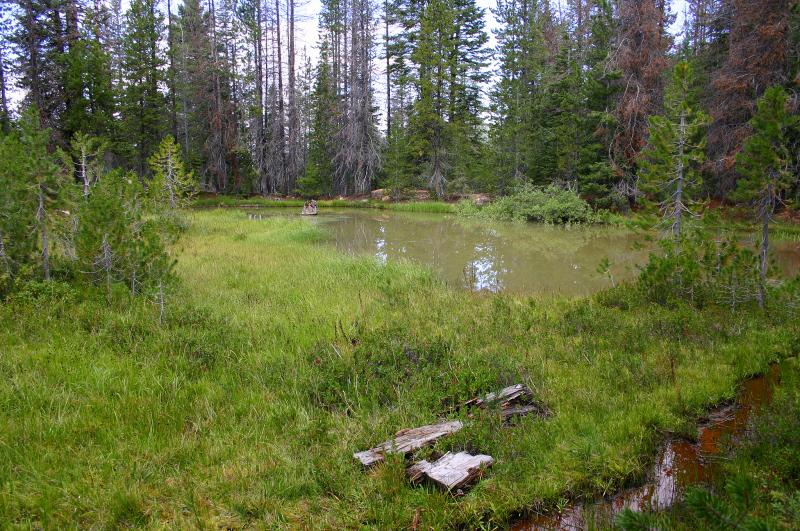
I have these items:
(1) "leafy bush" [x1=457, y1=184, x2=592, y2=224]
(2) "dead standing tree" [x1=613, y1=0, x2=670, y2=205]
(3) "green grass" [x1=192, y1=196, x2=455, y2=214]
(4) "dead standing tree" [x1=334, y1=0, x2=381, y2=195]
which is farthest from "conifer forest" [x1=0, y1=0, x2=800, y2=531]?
(4) "dead standing tree" [x1=334, y1=0, x2=381, y2=195]

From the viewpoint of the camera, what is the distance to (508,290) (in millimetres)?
10172

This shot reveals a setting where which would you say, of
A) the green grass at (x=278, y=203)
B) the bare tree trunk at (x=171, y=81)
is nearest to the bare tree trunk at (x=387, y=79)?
the green grass at (x=278, y=203)

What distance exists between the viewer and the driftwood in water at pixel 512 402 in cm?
441

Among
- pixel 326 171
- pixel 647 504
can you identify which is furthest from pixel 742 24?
pixel 326 171

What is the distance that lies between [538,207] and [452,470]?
2188 cm

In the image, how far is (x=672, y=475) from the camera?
360 cm

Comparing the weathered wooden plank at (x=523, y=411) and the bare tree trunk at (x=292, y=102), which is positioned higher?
the bare tree trunk at (x=292, y=102)

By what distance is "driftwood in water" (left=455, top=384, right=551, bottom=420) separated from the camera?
441 cm

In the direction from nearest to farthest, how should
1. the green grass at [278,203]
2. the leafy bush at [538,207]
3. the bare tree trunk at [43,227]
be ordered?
the bare tree trunk at [43,227] → the leafy bush at [538,207] → the green grass at [278,203]

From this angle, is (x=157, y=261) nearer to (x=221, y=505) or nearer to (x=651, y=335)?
(x=221, y=505)

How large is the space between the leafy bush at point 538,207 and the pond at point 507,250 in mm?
1127

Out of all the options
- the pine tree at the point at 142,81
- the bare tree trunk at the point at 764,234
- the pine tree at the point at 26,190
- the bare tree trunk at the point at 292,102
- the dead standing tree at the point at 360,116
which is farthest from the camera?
the bare tree trunk at the point at 292,102

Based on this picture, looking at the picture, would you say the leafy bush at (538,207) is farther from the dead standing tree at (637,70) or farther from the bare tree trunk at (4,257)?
the bare tree trunk at (4,257)

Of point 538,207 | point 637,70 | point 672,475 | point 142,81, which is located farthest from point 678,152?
point 142,81
